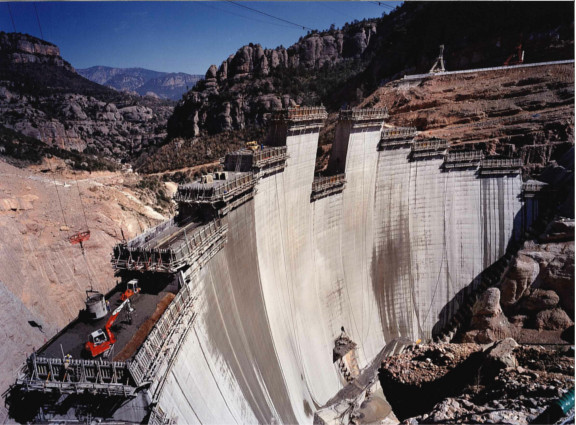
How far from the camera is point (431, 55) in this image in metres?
50.4

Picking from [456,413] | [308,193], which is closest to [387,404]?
[456,413]

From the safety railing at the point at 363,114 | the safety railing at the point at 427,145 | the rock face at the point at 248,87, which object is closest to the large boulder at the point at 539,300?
the safety railing at the point at 427,145

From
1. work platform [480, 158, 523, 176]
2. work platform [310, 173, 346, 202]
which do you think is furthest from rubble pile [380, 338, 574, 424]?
work platform [480, 158, 523, 176]

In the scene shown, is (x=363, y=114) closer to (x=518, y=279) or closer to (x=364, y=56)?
(x=518, y=279)

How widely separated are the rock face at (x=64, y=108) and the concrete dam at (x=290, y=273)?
3344 inches

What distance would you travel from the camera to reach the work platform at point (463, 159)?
101 feet

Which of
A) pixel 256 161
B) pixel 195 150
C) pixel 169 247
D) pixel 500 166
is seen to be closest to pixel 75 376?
pixel 169 247

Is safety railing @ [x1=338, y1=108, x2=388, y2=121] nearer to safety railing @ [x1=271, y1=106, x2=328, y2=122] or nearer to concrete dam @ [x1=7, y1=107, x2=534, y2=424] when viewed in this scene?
concrete dam @ [x1=7, y1=107, x2=534, y2=424]

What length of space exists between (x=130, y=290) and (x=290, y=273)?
12.3m

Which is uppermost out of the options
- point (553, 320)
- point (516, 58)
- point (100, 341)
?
point (516, 58)

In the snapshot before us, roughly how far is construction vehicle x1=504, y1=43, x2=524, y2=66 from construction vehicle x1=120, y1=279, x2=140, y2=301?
4539 cm

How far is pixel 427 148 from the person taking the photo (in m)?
30.2

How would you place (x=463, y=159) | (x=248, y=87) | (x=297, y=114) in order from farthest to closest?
(x=248, y=87)
(x=463, y=159)
(x=297, y=114)

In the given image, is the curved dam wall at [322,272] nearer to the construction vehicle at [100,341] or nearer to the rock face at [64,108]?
the construction vehicle at [100,341]
